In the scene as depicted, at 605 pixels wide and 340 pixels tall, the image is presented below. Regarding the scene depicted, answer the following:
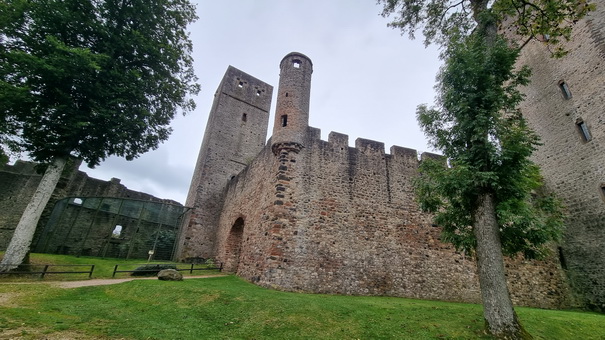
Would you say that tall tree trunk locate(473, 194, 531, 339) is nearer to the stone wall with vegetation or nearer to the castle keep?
the castle keep

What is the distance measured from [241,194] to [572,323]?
46.0ft

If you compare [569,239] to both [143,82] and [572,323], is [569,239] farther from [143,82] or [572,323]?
[143,82]

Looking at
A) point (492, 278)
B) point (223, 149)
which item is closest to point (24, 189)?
point (223, 149)

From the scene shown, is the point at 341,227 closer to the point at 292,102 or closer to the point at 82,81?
the point at 292,102

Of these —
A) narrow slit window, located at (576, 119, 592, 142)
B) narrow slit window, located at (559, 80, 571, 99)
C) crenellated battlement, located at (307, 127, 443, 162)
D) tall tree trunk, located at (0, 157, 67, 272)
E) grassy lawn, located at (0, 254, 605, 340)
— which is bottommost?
grassy lawn, located at (0, 254, 605, 340)

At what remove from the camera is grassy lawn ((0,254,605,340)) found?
5.11 m

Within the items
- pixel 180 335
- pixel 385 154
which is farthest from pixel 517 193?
pixel 180 335

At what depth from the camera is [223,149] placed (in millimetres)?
22156

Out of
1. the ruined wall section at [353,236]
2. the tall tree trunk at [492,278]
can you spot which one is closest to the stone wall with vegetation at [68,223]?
the ruined wall section at [353,236]

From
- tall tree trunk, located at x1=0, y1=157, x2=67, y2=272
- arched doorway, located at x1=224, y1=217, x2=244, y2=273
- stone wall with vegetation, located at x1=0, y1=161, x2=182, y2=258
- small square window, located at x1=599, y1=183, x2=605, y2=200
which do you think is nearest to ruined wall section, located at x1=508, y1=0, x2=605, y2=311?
small square window, located at x1=599, y1=183, x2=605, y2=200

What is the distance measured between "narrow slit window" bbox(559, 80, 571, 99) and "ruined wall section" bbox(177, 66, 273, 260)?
20.3 m

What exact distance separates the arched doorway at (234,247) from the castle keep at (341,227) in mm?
88

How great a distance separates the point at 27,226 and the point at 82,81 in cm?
577

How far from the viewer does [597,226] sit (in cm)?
1185
